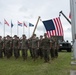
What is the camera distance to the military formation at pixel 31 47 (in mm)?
21750

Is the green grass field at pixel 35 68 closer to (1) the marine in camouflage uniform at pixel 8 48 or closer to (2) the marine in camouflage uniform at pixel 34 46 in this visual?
(2) the marine in camouflage uniform at pixel 34 46

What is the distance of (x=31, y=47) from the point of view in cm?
2398

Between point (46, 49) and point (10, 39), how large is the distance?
5.62 metres

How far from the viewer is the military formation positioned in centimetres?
2175

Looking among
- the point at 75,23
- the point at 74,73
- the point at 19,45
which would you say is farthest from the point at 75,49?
the point at 74,73

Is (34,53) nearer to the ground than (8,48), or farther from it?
nearer to the ground

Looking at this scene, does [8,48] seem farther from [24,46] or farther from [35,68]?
[35,68]

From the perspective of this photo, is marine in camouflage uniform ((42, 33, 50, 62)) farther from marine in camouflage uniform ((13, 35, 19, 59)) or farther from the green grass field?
marine in camouflage uniform ((13, 35, 19, 59))

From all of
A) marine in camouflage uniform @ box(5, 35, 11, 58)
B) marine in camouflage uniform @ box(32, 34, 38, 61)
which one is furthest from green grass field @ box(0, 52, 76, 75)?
marine in camouflage uniform @ box(5, 35, 11, 58)

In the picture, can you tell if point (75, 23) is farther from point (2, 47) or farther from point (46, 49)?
point (2, 47)

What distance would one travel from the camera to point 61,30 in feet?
93.6

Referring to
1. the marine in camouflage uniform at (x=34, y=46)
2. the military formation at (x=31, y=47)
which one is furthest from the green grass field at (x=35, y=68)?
the marine in camouflage uniform at (x=34, y=46)

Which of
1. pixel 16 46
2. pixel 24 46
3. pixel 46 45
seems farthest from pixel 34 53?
pixel 16 46

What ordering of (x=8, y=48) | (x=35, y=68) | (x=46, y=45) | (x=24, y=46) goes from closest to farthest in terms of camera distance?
(x=35, y=68)
(x=46, y=45)
(x=24, y=46)
(x=8, y=48)
